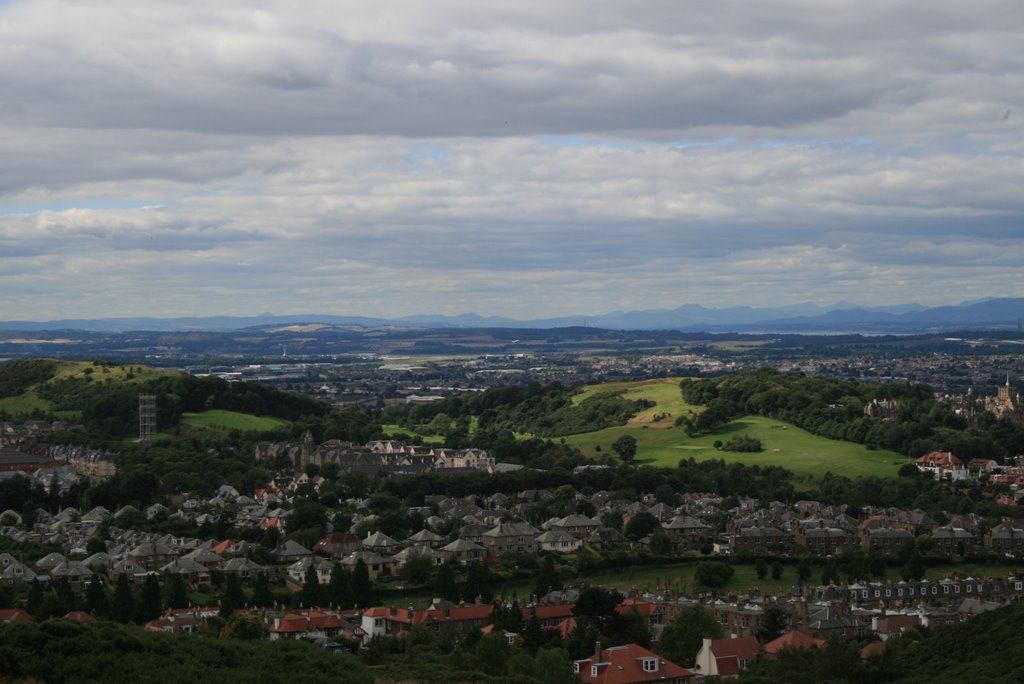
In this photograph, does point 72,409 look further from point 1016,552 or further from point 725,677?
point 725,677

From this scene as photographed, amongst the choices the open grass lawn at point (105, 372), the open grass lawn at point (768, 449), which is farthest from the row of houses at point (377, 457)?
the open grass lawn at point (105, 372)

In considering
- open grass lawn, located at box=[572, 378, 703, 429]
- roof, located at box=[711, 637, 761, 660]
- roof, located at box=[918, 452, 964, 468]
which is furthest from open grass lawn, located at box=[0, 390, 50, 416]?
roof, located at box=[711, 637, 761, 660]

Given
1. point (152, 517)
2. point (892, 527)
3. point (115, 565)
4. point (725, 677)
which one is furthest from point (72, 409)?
point (725, 677)

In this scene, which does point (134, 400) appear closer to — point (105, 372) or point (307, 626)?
point (105, 372)

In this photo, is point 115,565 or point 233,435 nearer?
point 115,565

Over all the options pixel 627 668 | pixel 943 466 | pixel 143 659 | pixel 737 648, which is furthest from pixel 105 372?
pixel 143 659

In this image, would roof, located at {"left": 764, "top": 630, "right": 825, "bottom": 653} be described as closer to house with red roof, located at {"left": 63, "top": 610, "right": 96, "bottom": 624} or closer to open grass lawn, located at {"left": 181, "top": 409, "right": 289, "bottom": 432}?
house with red roof, located at {"left": 63, "top": 610, "right": 96, "bottom": 624}

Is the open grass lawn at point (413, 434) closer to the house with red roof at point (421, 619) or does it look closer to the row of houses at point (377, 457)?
the row of houses at point (377, 457)
